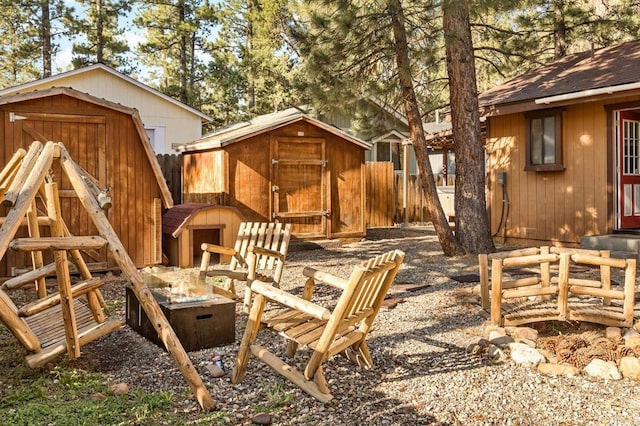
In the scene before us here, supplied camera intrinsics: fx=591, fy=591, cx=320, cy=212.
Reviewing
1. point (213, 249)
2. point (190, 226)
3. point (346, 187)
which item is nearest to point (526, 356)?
point (213, 249)

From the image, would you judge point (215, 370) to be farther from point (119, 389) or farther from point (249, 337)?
point (119, 389)

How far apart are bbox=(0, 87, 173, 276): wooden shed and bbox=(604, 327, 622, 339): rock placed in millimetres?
6332

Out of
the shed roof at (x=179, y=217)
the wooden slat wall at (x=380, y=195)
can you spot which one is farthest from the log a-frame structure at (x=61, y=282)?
the wooden slat wall at (x=380, y=195)

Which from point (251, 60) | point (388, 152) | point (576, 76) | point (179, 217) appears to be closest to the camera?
point (179, 217)

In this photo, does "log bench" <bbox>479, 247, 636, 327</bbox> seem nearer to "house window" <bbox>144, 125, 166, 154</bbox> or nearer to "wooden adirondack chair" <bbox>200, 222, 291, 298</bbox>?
"wooden adirondack chair" <bbox>200, 222, 291, 298</bbox>

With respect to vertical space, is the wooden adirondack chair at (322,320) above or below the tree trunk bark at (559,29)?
below

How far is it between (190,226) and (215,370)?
18.7 feet

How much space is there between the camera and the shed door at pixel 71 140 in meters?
8.24

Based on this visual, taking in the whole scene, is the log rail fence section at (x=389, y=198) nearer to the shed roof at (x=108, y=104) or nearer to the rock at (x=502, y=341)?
the shed roof at (x=108, y=104)

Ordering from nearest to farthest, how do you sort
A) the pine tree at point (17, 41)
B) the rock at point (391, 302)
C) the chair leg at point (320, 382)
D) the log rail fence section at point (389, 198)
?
the chair leg at point (320, 382) → the rock at point (391, 302) → the log rail fence section at point (389, 198) → the pine tree at point (17, 41)

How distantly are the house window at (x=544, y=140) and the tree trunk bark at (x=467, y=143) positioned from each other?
1781 mm

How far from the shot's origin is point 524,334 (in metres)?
5.23

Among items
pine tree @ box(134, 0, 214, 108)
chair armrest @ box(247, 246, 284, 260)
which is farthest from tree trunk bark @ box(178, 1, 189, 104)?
chair armrest @ box(247, 246, 284, 260)

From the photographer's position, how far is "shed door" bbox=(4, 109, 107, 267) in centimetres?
824
